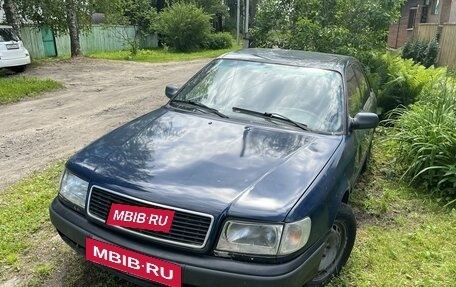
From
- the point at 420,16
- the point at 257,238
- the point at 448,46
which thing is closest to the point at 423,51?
the point at 448,46

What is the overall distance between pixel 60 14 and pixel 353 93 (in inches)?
627

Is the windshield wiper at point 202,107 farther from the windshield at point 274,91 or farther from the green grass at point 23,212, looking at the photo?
the green grass at point 23,212

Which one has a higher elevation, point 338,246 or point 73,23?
point 73,23

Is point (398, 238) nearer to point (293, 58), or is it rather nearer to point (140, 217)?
point (293, 58)

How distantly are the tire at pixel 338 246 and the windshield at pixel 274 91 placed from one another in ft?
2.32

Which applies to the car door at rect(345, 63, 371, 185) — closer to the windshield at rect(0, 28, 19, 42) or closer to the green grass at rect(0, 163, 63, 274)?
the green grass at rect(0, 163, 63, 274)

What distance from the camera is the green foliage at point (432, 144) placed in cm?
462

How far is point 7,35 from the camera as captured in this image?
38.0 feet

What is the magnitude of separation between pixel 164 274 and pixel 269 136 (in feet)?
4.21

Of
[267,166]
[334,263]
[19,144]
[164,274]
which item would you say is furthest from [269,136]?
[19,144]

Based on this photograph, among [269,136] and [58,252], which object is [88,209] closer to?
[58,252]

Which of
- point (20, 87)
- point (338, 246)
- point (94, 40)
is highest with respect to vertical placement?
point (94, 40)

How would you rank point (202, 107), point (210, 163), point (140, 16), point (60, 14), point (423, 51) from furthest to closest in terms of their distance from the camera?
point (140, 16), point (60, 14), point (423, 51), point (202, 107), point (210, 163)

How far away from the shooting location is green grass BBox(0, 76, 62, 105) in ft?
30.3
